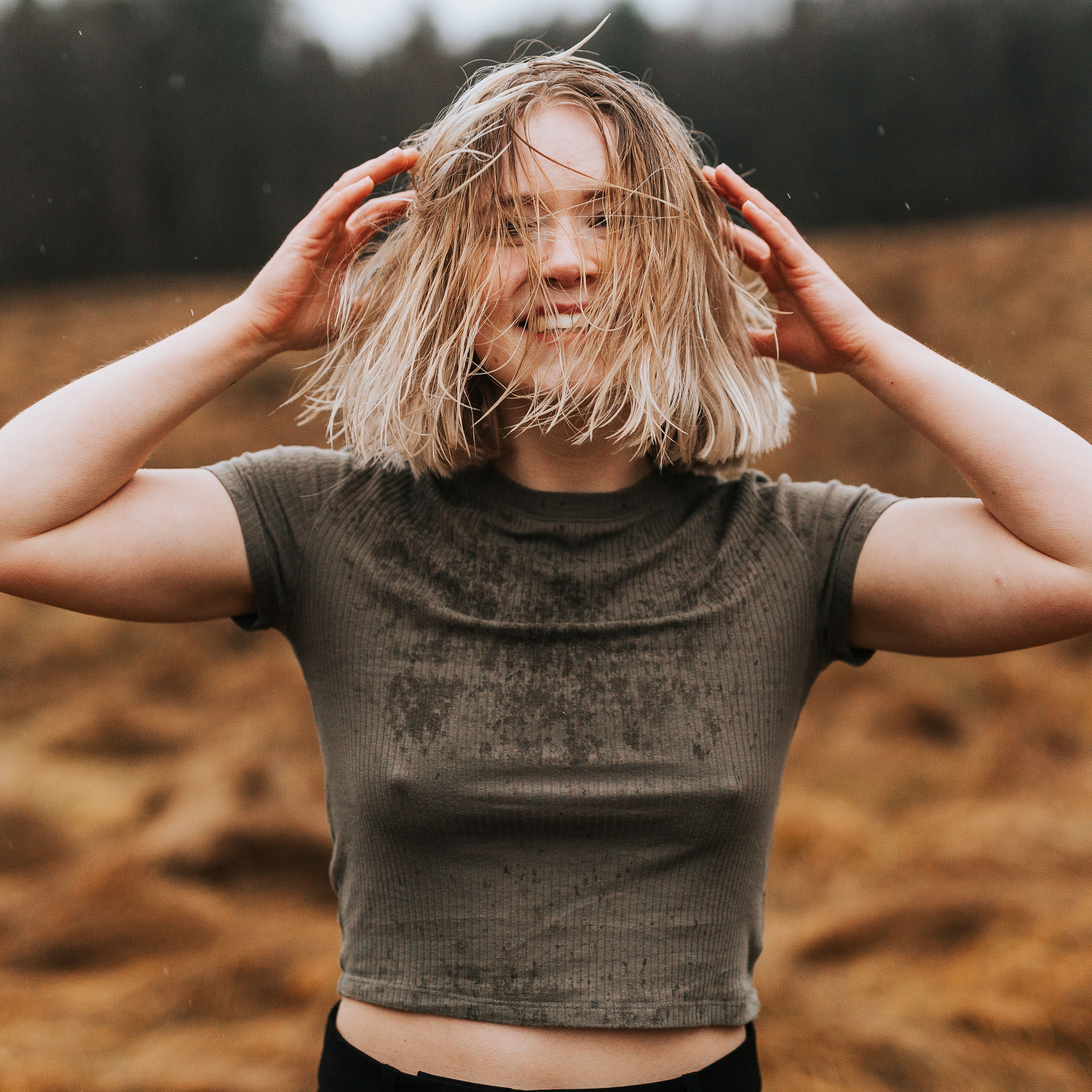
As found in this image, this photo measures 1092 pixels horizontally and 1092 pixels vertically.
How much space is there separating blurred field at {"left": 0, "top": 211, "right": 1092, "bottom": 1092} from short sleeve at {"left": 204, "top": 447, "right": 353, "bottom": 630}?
175cm

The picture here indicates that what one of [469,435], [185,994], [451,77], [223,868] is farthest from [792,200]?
[469,435]

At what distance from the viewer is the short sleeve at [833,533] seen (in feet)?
3.33

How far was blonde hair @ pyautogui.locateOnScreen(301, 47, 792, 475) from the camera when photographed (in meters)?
0.98

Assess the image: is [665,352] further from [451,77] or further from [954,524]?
[451,77]

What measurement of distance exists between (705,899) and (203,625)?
17.7 ft

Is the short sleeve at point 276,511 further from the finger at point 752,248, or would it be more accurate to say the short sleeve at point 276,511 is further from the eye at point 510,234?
the finger at point 752,248

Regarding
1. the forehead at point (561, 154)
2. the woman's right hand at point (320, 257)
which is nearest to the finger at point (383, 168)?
the woman's right hand at point (320, 257)

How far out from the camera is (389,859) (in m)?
0.95

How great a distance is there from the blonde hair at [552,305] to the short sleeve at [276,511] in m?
0.06

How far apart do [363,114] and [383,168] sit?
5104 mm

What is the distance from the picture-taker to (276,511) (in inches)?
39.9

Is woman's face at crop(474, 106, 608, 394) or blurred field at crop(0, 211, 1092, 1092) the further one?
A: blurred field at crop(0, 211, 1092, 1092)

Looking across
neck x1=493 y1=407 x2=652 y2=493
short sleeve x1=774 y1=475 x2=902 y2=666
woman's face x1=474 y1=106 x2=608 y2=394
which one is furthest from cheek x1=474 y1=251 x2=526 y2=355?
short sleeve x1=774 y1=475 x2=902 y2=666

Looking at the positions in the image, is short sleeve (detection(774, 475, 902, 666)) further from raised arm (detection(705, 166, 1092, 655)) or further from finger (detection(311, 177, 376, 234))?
finger (detection(311, 177, 376, 234))
